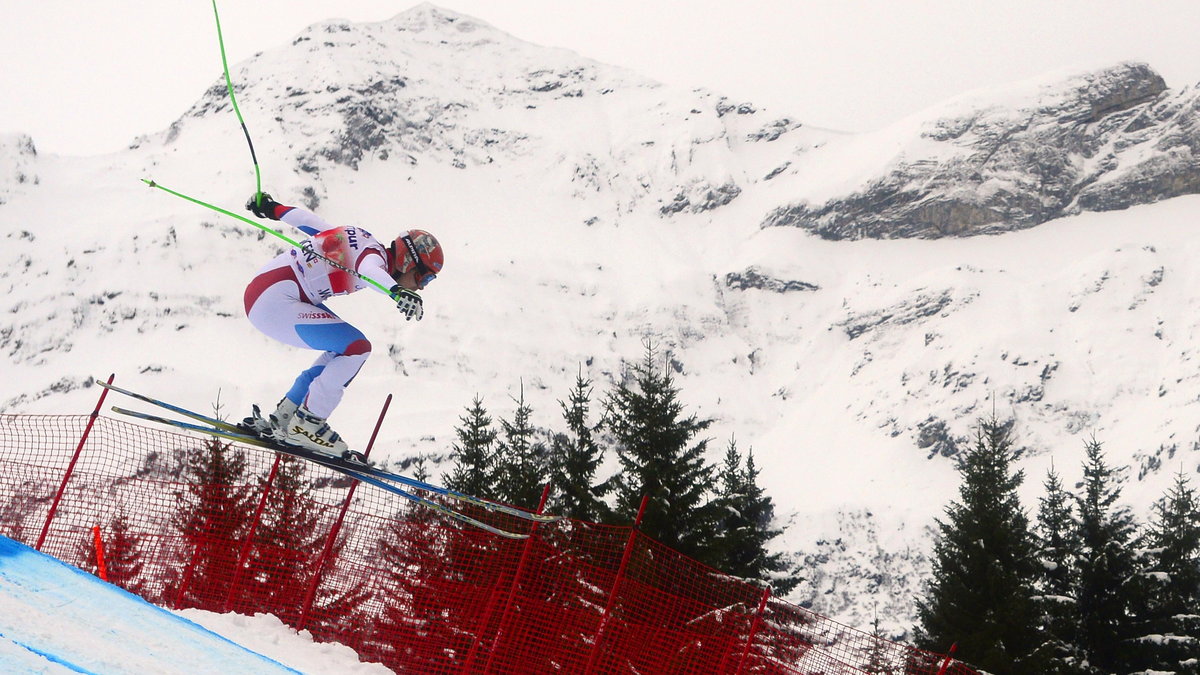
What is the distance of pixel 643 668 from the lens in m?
9.57

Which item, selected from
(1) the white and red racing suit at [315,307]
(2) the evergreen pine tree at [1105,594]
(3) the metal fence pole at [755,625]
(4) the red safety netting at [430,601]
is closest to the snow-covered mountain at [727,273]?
(2) the evergreen pine tree at [1105,594]

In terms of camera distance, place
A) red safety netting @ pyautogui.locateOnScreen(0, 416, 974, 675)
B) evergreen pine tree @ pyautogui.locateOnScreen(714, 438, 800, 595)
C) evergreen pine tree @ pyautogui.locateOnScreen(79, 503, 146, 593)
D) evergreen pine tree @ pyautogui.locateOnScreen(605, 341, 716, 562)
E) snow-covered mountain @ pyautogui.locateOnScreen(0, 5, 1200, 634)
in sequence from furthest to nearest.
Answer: snow-covered mountain @ pyautogui.locateOnScreen(0, 5, 1200, 634) → evergreen pine tree @ pyautogui.locateOnScreen(714, 438, 800, 595) → evergreen pine tree @ pyautogui.locateOnScreen(605, 341, 716, 562) → evergreen pine tree @ pyautogui.locateOnScreen(79, 503, 146, 593) → red safety netting @ pyautogui.locateOnScreen(0, 416, 974, 675)

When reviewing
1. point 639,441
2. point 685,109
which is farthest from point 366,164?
point 639,441

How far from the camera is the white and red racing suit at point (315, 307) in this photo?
7.05 metres

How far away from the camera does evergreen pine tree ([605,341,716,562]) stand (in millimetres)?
14188

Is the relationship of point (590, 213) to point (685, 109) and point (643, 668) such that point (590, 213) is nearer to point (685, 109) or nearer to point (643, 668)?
point (685, 109)

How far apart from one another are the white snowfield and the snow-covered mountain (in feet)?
225

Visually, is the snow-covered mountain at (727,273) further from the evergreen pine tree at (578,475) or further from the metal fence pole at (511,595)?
the metal fence pole at (511,595)

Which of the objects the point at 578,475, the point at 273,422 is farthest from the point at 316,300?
the point at 578,475

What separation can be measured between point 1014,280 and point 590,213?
6019 cm

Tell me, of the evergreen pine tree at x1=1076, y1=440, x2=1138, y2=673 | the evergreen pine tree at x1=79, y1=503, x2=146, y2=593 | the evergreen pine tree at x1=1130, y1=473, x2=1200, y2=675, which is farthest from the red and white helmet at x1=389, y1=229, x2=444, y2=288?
the evergreen pine tree at x1=1076, y1=440, x2=1138, y2=673

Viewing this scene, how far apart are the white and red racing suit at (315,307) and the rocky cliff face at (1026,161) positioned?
129 metres

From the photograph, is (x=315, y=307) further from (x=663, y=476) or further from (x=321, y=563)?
(x=663, y=476)

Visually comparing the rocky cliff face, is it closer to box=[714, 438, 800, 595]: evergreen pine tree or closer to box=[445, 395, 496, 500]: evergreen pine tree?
box=[445, 395, 496, 500]: evergreen pine tree
